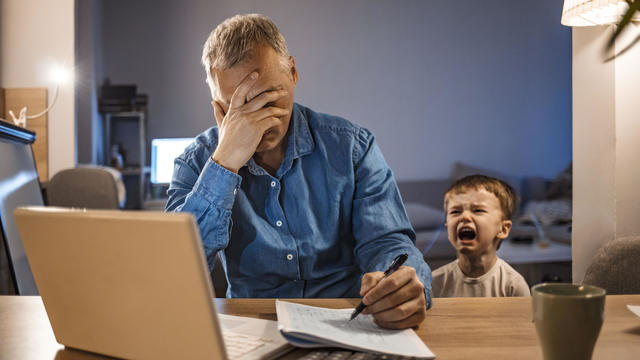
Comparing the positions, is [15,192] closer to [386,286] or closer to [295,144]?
[295,144]

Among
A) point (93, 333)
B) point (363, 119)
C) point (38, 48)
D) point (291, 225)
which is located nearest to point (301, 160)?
point (291, 225)

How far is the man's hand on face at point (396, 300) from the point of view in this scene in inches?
27.1

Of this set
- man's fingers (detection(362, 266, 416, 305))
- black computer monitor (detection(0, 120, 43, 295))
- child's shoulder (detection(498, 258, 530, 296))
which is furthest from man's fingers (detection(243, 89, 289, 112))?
black computer monitor (detection(0, 120, 43, 295))

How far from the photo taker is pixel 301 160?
47.2 inches

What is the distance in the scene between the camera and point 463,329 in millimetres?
720

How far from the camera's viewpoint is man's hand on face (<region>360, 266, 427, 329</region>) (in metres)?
0.69

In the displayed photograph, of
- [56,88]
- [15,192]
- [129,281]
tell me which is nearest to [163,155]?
[56,88]

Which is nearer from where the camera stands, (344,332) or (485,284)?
(344,332)

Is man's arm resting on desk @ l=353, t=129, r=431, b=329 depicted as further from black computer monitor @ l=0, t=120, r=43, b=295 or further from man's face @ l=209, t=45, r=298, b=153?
black computer monitor @ l=0, t=120, r=43, b=295

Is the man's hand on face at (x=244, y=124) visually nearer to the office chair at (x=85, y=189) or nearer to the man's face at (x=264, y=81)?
the man's face at (x=264, y=81)

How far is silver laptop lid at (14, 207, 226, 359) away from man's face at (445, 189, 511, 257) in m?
1.52

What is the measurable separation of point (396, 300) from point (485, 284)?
48.4 inches

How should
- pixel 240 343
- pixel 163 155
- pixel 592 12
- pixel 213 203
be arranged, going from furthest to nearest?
1. pixel 163 155
2. pixel 592 12
3. pixel 213 203
4. pixel 240 343

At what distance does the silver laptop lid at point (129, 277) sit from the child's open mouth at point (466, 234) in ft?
5.02
